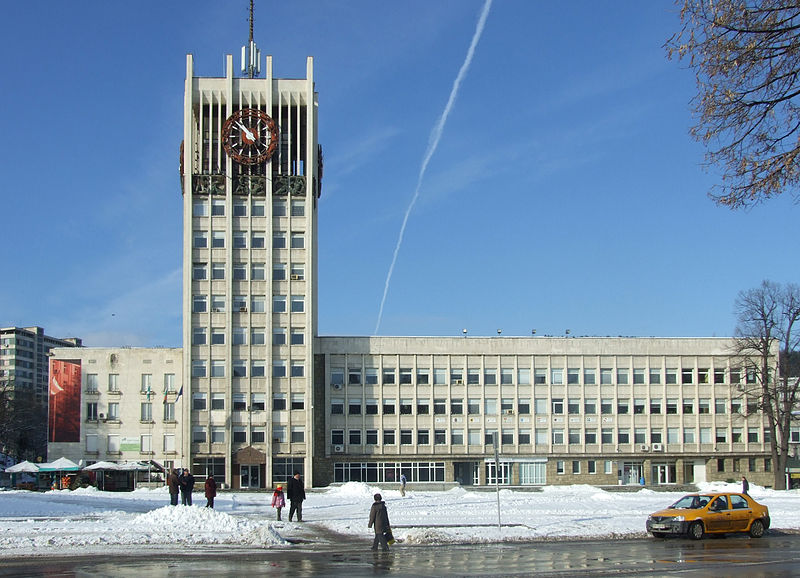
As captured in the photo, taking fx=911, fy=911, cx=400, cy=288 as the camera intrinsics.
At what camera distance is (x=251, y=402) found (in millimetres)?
79812

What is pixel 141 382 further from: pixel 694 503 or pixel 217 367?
pixel 694 503

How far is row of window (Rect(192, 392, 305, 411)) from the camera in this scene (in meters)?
79.6

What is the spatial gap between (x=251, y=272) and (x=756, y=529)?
57.1 m

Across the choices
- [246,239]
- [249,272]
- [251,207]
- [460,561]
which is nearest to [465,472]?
[249,272]

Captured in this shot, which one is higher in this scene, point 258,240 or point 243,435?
point 258,240

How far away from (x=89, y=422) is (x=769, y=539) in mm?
66741

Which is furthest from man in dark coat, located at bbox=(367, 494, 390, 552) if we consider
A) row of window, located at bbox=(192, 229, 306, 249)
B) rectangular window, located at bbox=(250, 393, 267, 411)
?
row of window, located at bbox=(192, 229, 306, 249)

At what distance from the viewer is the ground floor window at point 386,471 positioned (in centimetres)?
8219

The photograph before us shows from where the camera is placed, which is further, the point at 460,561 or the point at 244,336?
the point at 244,336

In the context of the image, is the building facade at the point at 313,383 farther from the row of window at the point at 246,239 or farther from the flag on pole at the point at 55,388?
the flag on pole at the point at 55,388

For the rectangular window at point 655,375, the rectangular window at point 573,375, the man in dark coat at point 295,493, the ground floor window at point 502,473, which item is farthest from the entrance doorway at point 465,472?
the man in dark coat at point 295,493

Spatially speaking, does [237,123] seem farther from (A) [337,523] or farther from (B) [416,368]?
(A) [337,523]

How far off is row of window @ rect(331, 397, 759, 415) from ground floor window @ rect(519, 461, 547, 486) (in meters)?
4.76

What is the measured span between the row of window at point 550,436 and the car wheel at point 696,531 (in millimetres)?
52363
